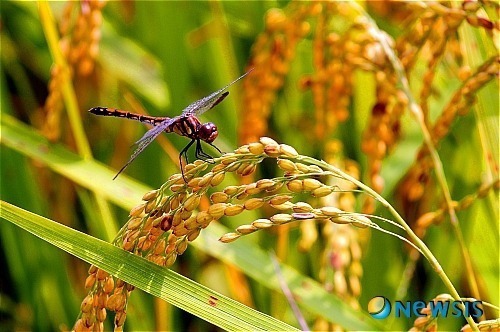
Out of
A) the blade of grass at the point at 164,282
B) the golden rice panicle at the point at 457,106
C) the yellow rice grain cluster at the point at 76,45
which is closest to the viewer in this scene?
the blade of grass at the point at 164,282

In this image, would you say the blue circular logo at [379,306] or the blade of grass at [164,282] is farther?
the blue circular logo at [379,306]

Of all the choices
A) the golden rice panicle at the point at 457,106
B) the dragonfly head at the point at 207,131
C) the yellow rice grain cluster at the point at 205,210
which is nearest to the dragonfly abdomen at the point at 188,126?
the dragonfly head at the point at 207,131

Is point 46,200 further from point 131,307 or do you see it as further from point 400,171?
point 400,171

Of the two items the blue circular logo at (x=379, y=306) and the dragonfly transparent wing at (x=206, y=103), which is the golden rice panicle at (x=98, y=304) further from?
the blue circular logo at (x=379, y=306)

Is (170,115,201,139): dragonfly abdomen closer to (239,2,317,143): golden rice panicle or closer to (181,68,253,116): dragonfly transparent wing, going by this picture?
(181,68,253,116): dragonfly transparent wing

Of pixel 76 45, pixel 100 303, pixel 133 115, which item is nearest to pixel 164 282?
pixel 100 303
